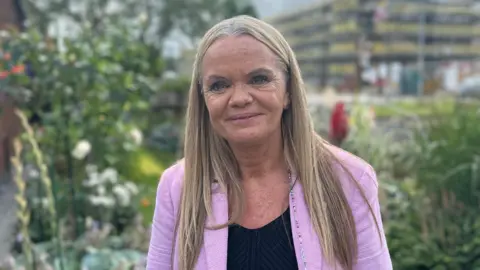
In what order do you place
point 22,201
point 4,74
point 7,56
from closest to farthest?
point 22,201 < point 4,74 < point 7,56

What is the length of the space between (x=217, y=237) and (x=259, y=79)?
0.47 m

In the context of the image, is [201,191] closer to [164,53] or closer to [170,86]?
[170,86]

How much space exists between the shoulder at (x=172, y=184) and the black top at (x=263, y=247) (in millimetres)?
207

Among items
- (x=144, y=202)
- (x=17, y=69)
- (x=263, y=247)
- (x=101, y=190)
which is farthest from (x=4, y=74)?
(x=263, y=247)

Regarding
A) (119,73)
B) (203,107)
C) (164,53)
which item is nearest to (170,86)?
(164,53)

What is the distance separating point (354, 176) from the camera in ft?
4.87

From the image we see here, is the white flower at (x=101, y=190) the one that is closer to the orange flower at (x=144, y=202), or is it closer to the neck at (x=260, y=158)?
the orange flower at (x=144, y=202)

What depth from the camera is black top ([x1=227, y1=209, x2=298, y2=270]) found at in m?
1.46

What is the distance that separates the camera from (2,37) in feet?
14.6

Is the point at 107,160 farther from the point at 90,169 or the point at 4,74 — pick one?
the point at 4,74

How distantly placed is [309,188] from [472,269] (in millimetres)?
2157

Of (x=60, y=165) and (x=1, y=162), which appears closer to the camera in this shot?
(x=60, y=165)

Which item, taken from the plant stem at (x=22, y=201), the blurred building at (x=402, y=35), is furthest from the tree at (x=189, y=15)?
the blurred building at (x=402, y=35)

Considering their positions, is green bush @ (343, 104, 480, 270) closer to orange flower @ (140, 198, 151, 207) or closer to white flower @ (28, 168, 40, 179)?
orange flower @ (140, 198, 151, 207)
